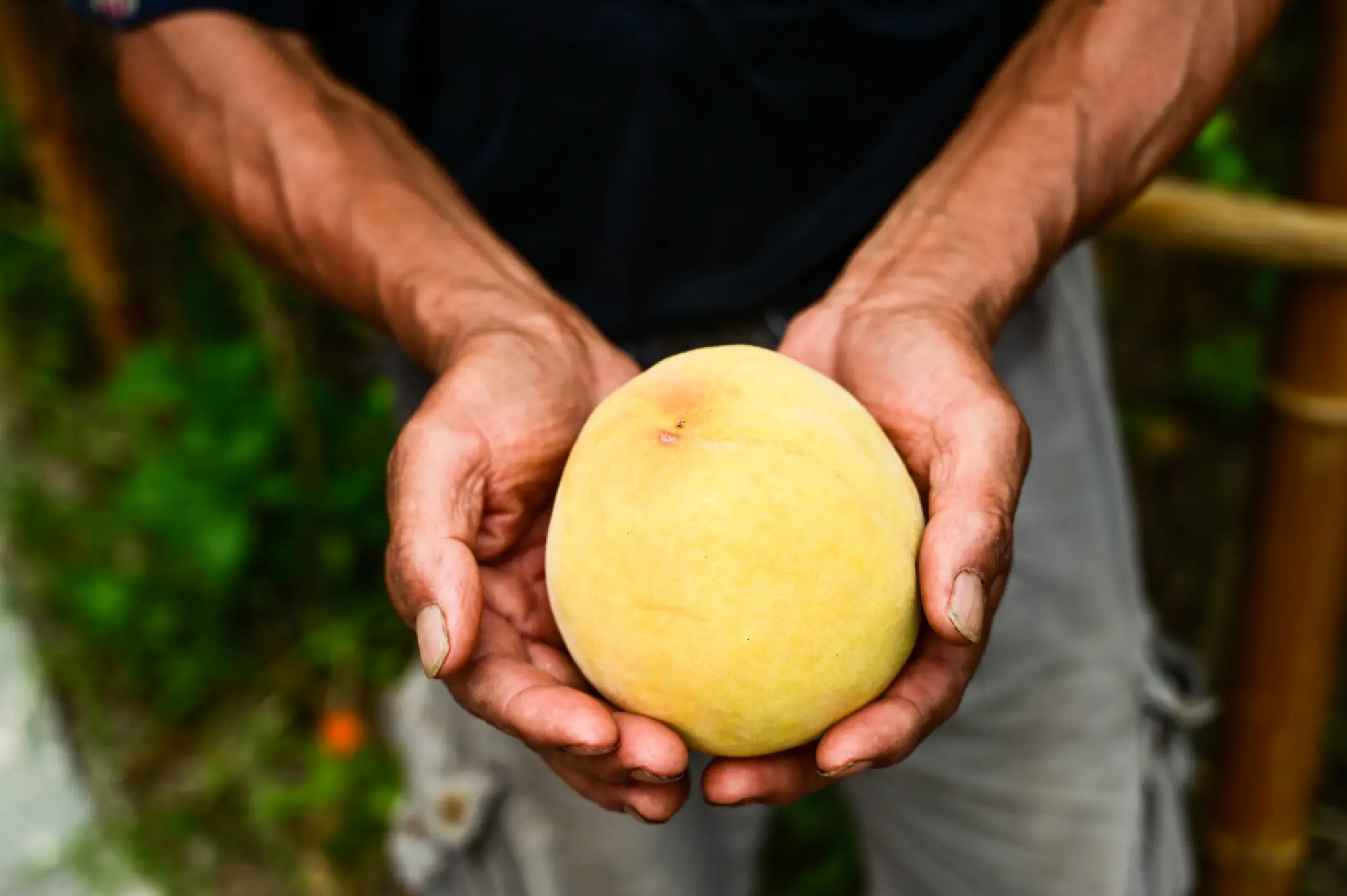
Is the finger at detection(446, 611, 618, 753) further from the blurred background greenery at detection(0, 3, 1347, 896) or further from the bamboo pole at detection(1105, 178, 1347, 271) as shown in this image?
the blurred background greenery at detection(0, 3, 1347, 896)

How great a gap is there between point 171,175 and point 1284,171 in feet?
6.17

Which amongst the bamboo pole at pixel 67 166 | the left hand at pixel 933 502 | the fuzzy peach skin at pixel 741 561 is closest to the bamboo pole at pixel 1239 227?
the left hand at pixel 933 502

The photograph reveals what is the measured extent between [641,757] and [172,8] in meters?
1.07

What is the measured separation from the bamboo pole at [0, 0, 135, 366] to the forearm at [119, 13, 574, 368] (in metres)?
1.24

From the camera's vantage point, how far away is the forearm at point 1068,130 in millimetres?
1236

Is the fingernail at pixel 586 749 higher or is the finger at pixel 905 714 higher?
the fingernail at pixel 586 749

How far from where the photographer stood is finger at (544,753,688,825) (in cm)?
100

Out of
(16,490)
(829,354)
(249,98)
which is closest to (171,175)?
(249,98)

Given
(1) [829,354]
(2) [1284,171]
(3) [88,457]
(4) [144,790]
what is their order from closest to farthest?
(1) [829,354], (2) [1284,171], (4) [144,790], (3) [88,457]

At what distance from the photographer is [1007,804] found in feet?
4.80

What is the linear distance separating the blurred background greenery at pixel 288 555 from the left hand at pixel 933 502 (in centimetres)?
116

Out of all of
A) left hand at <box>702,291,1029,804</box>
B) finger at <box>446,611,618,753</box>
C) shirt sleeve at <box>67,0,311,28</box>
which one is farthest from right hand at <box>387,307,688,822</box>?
shirt sleeve at <box>67,0,311,28</box>

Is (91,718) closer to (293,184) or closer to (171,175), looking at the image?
(171,175)

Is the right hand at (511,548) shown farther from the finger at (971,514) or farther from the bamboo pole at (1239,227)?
the bamboo pole at (1239,227)
